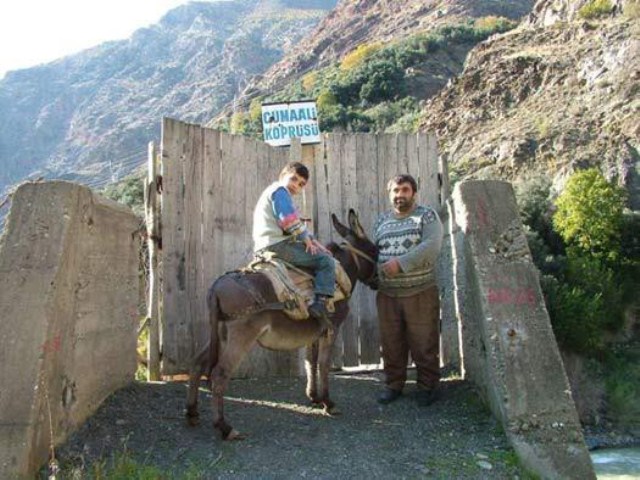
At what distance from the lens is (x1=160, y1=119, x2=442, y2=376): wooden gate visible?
7227 millimetres

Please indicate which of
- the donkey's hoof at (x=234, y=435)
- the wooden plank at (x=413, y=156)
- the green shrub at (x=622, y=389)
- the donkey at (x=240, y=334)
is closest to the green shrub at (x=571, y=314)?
the green shrub at (x=622, y=389)

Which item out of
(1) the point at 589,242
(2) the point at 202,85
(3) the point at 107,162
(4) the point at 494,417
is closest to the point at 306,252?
(4) the point at 494,417

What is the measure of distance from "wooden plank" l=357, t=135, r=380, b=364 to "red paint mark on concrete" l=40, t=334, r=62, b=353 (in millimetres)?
3848

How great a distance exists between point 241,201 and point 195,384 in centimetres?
257

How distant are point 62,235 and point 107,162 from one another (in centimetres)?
9452

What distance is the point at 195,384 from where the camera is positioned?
18.9 feet

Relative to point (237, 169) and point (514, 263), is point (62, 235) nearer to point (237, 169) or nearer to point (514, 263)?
point (237, 169)

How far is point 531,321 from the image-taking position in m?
5.89

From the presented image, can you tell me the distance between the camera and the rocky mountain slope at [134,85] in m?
107

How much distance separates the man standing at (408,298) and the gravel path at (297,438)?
0.28m

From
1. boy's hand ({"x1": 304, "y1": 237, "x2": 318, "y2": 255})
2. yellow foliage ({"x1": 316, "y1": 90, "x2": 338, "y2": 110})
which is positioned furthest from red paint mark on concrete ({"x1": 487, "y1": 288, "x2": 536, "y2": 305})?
yellow foliage ({"x1": 316, "y1": 90, "x2": 338, "y2": 110})

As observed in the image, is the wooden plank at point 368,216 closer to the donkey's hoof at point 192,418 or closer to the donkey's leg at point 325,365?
the donkey's leg at point 325,365

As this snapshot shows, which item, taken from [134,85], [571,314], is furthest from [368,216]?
[134,85]

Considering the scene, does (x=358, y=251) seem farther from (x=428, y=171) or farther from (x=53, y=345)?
(x=53, y=345)
